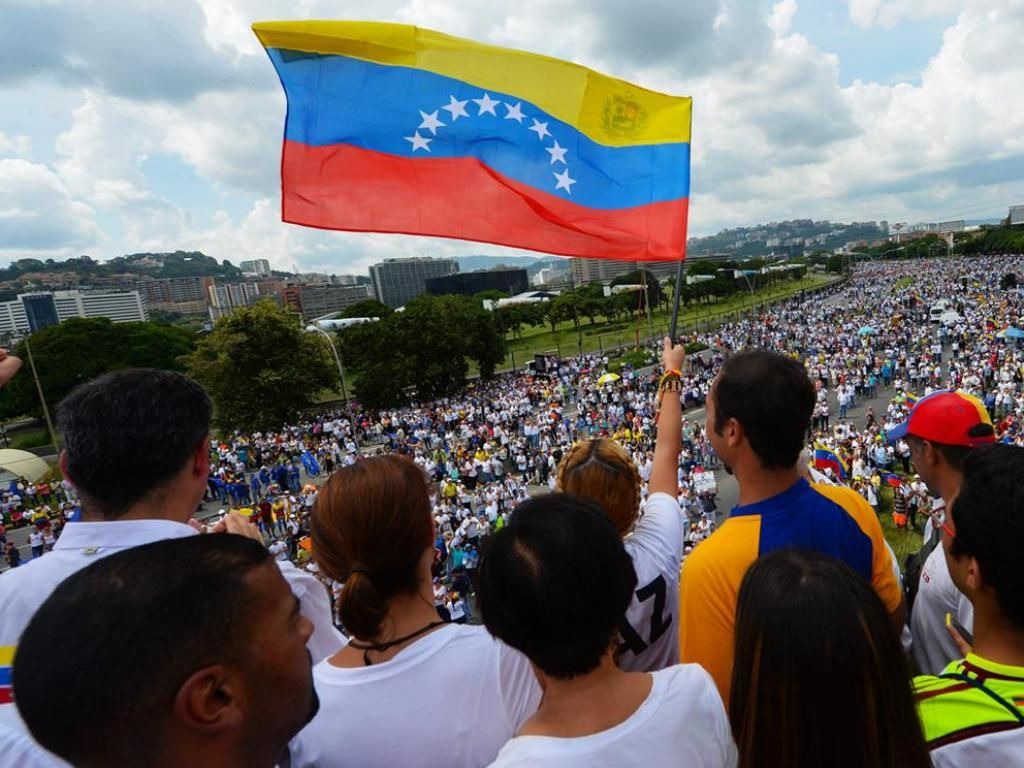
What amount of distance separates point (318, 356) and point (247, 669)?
117 ft

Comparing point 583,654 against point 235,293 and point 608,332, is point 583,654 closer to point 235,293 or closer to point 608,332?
point 608,332

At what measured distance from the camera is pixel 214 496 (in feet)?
68.6

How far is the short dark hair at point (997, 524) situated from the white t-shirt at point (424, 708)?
4.26 ft

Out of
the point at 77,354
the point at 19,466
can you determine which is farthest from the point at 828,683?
the point at 77,354

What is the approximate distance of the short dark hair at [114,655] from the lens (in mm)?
1042

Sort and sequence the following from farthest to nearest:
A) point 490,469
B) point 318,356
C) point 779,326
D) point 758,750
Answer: point 779,326
point 318,356
point 490,469
point 758,750

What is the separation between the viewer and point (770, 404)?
7.13 feet

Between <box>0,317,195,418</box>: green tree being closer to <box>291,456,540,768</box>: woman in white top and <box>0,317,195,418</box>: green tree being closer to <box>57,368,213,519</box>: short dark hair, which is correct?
<box>57,368,213,519</box>: short dark hair

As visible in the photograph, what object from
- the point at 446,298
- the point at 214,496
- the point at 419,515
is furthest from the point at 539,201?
the point at 446,298

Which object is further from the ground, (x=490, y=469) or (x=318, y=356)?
(x=318, y=356)

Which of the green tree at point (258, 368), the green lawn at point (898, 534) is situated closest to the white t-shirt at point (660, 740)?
the green lawn at point (898, 534)

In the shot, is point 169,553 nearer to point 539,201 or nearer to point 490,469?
point 539,201

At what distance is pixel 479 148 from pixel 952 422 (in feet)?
12.5

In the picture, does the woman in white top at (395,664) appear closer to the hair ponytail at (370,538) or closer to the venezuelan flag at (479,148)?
the hair ponytail at (370,538)
